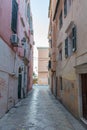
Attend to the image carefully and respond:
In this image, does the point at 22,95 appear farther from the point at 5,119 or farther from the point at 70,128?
the point at 70,128

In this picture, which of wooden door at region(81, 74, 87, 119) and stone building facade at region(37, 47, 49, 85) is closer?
wooden door at region(81, 74, 87, 119)

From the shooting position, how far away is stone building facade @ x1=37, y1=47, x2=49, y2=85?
124 ft

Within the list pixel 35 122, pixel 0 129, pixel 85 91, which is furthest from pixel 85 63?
pixel 0 129

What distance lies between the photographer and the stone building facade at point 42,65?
124 ft

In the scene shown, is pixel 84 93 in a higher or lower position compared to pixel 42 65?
lower

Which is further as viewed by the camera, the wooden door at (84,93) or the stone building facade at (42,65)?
the stone building facade at (42,65)

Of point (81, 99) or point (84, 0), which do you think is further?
point (81, 99)

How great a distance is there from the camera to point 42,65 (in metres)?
37.4

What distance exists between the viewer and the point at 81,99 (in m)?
7.11

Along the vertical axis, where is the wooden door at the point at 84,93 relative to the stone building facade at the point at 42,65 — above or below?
below

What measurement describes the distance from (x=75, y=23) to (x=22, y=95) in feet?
30.1

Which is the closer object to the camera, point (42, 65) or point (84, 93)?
point (84, 93)

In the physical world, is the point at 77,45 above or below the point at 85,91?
above

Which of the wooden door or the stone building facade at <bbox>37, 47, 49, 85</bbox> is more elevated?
the stone building facade at <bbox>37, 47, 49, 85</bbox>
